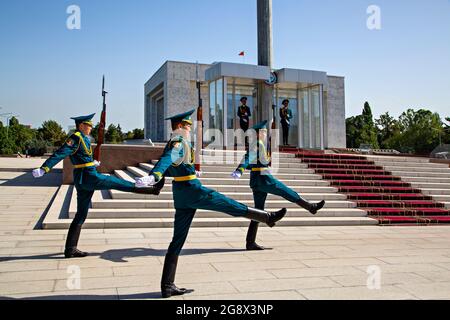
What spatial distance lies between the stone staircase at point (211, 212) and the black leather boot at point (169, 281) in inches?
172

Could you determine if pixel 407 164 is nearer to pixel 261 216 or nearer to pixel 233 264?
pixel 233 264

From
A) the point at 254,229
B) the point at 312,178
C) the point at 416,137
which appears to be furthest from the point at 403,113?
the point at 254,229

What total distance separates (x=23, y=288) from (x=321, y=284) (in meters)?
3.43

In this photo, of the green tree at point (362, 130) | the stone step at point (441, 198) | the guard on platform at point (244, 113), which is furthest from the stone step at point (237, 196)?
the green tree at point (362, 130)

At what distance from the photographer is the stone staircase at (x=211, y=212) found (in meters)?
8.73

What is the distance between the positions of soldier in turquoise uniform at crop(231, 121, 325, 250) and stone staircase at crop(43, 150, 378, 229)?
2.34 meters

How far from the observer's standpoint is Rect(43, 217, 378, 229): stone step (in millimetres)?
8289

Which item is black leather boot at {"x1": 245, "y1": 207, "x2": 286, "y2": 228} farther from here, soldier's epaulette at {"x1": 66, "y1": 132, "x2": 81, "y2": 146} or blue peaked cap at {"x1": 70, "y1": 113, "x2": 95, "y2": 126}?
blue peaked cap at {"x1": 70, "y1": 113, "x2": 95, "y2": 126}

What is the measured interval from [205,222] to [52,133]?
7693 centimetres

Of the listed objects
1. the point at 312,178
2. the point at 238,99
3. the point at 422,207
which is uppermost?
the point at 238,99

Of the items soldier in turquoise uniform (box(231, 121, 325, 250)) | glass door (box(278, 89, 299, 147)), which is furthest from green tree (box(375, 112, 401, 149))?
soldier in turquoise uniform (box(231, 121, 325, 250))

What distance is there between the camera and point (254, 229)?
690 cm

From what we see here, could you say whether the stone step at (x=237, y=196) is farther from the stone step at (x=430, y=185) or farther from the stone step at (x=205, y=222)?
the stone step at (x=430, y=185)
